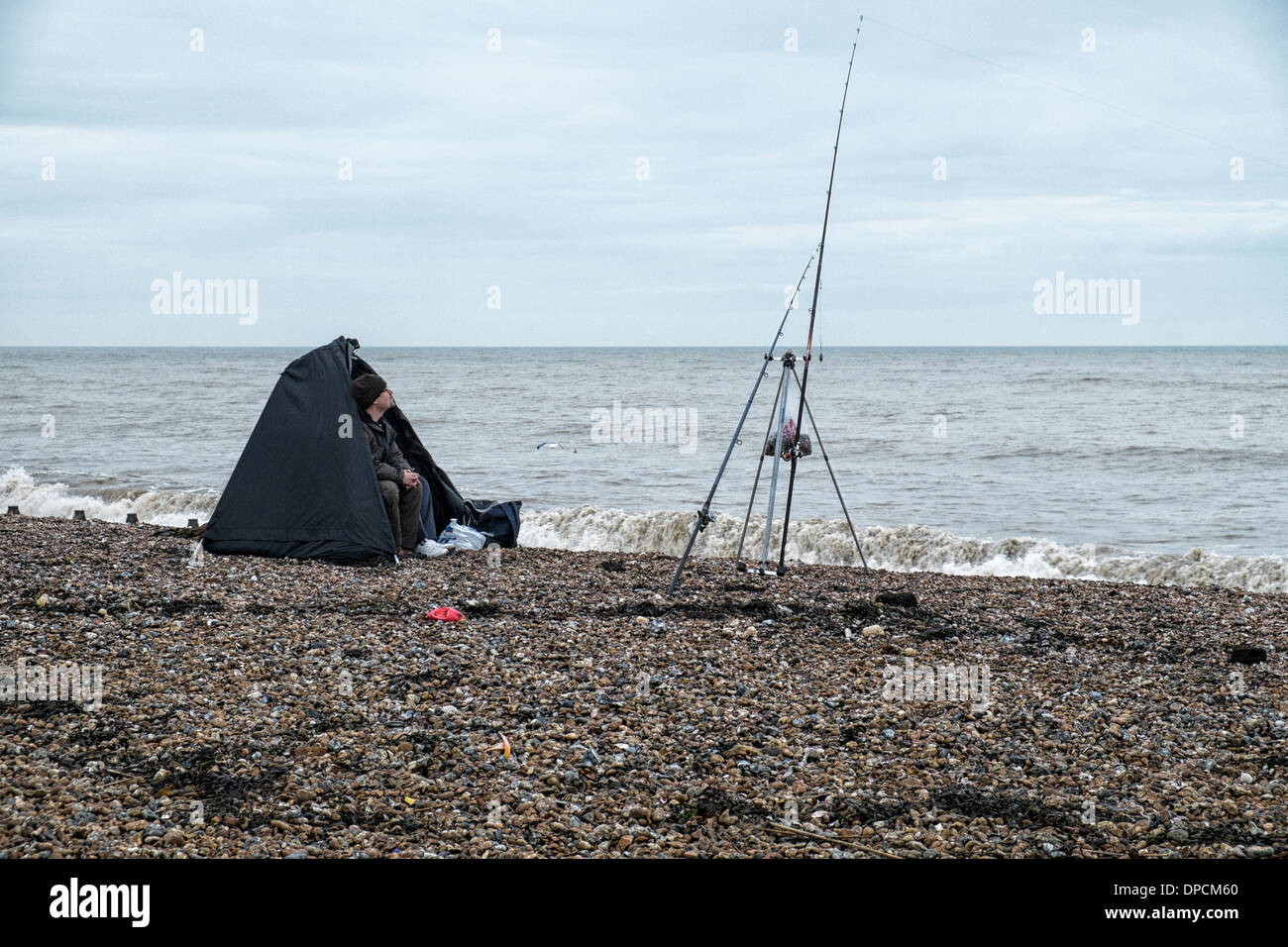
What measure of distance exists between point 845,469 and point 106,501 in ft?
41.7

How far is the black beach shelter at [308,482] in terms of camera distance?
8914 mm

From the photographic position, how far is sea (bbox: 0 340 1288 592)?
13062 mm

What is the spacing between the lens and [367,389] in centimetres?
908

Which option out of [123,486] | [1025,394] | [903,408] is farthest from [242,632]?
[1025,394]

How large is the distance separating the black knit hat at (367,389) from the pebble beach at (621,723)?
1775 millimetres

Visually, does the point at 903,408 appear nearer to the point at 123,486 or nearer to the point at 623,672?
the point at 123,486

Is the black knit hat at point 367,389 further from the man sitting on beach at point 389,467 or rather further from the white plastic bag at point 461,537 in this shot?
the white plastic bag at point 461,537

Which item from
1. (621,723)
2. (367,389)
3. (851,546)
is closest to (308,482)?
(367,389)

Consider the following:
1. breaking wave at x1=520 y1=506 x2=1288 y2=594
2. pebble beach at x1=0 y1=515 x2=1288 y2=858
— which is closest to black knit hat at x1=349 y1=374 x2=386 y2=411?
pebble beach at x1=0 y1=515 x2=1288 y2=858

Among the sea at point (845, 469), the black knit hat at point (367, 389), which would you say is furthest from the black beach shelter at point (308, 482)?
the sea at point (845, 469)

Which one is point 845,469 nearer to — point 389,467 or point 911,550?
point 911,550

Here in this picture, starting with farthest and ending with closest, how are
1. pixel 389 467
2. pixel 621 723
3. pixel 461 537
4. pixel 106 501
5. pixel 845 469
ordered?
1. pixel 845 469
2. pixel 106 501
3. pixel 461 537
4. pixel 389 467
5. pixel 621 723

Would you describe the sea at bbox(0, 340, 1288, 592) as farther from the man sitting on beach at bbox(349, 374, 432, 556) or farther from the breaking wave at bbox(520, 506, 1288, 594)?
the man sitting on beach at bbox(349, 374, 432, 556)
